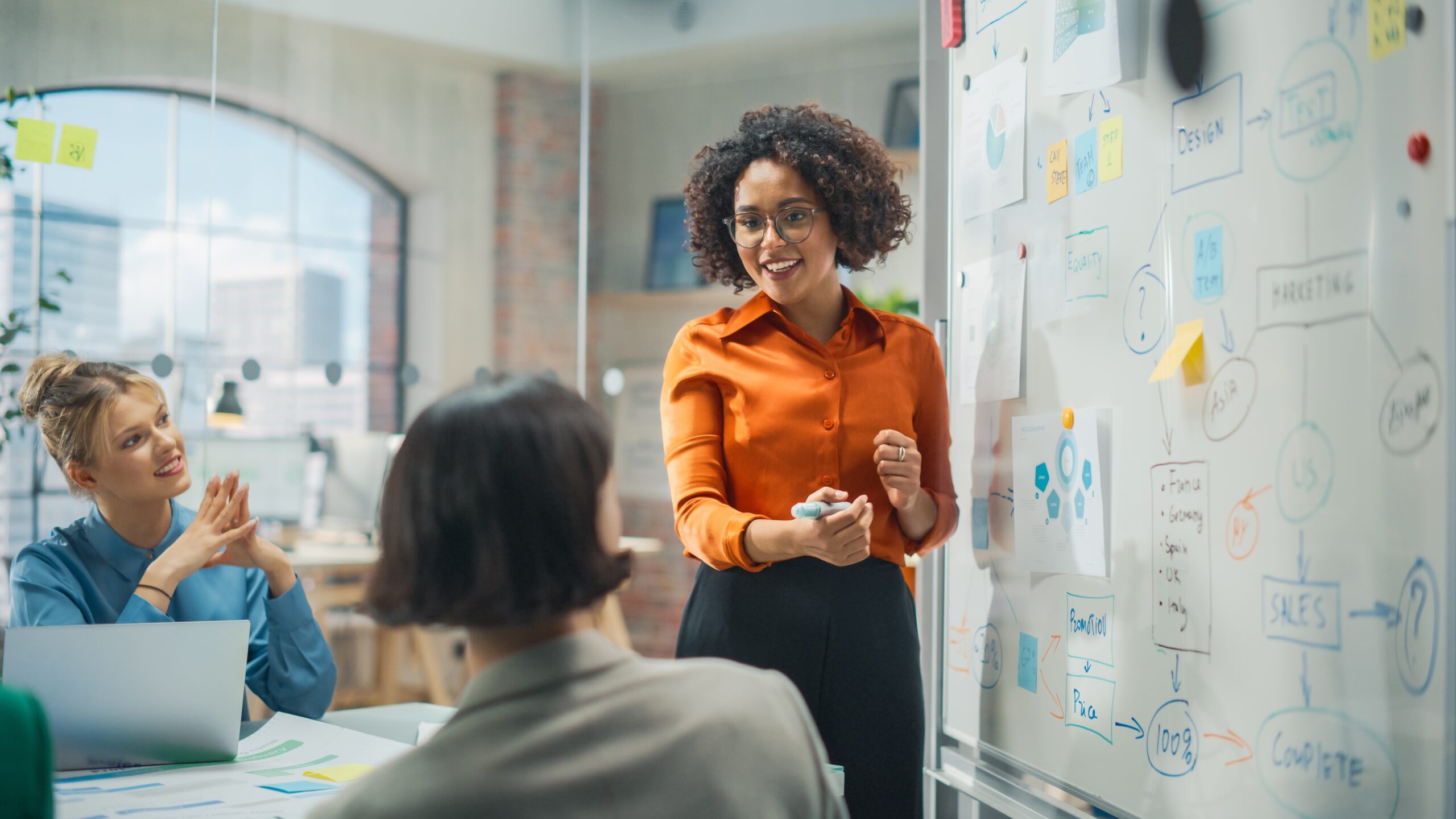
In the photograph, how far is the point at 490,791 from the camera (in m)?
0.72

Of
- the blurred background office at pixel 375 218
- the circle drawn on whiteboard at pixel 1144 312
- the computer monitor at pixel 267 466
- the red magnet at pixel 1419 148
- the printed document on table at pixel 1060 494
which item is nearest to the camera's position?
the red magnet at pixel 1419 148

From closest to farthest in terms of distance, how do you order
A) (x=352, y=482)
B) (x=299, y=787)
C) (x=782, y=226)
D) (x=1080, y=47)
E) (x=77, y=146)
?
(x=299, y=787) → (x=1080, y=47) → (x=782, y=226) → (x=77, y=146) → (x=352, y=482)

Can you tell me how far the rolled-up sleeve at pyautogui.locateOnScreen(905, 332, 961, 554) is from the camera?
1658 mm

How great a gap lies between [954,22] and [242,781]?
5.64ft

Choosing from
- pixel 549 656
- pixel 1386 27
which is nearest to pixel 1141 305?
pixel 1386 27

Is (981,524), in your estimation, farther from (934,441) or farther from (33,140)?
(33,140)

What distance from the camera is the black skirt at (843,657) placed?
5.07 ft

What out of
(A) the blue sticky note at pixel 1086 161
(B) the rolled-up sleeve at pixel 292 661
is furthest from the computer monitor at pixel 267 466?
(A) the blue sticky note at pixel 1086 161

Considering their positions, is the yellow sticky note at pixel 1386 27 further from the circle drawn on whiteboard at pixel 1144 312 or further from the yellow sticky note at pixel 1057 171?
the yellow sticky note at pixel 1057 171

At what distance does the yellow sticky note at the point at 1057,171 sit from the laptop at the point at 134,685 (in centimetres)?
132

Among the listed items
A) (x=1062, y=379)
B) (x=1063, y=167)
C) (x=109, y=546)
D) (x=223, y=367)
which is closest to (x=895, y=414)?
(x=1062, y=379)

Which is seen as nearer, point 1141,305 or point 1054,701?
point 1141,305

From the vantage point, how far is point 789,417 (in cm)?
A: 158

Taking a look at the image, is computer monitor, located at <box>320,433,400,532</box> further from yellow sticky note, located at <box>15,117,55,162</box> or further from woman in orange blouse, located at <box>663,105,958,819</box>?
woman in orange blouse, located at <box>663,105,958,819</box>
